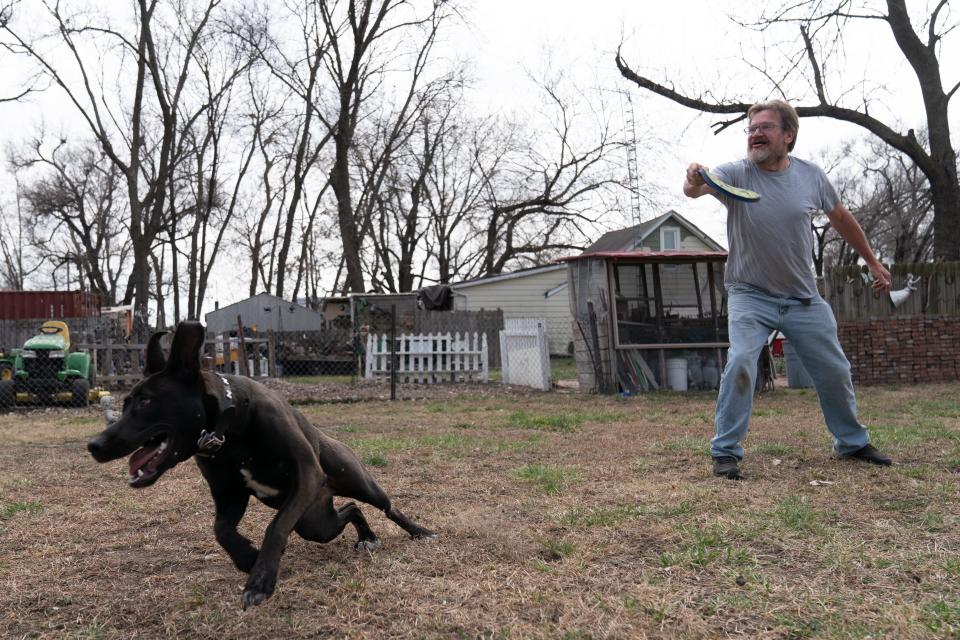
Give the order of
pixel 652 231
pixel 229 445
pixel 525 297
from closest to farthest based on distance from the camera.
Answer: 1. pixel 229 445
2. pixel 525 297
3. pixel 652 231

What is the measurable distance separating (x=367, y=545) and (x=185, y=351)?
1.30 m

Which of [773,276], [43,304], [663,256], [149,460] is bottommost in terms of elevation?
[149,460]

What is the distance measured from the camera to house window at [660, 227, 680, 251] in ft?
109

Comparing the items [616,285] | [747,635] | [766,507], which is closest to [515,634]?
[747,635]

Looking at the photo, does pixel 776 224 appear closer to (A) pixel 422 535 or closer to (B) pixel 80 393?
(A) pixel 422 535

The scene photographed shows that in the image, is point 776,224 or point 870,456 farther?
point 870,456

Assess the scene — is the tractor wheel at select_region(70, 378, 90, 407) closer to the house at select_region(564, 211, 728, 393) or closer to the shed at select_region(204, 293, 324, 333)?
the house at select_region(564, 211, 728, 393)

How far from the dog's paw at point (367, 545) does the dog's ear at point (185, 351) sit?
121cm

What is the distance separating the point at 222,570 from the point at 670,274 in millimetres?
11341

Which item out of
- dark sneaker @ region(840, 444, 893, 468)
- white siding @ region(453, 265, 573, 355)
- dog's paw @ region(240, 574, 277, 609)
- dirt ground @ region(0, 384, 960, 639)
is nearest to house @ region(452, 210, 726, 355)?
white siding @ region(453, 265, 573, 355)

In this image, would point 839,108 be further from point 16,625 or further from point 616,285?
point 16,625

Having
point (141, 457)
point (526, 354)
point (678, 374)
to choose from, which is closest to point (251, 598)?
point (141, 457)

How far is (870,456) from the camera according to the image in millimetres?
5305

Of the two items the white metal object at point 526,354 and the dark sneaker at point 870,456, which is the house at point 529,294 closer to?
the white metal object at point 526,354
